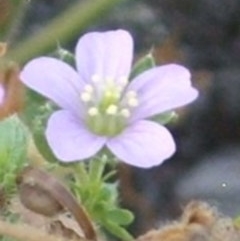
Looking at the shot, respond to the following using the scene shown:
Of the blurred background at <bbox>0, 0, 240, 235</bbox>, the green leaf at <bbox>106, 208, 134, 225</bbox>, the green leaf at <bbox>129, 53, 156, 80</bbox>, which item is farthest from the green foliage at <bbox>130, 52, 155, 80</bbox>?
the blurred background at <bbox>0, 0, 240, 235</bbox>

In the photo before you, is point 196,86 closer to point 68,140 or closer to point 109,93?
point 109,93

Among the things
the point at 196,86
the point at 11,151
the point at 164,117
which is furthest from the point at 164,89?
the point at 196,86

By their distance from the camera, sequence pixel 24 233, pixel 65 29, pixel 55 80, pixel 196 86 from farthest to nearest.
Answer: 1. pixel 196 86
2. pixel 65 29
3. pixel 55 80
4. pixel 24 233

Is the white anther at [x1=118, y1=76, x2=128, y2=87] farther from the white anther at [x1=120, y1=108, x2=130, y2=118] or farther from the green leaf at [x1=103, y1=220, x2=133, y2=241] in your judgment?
the green leaf at [x1=103, y1=220, x2=133, y2=241]

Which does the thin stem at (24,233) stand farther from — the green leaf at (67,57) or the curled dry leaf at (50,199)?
the green leaf at (67,57)

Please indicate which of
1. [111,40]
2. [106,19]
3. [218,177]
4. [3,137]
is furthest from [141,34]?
[3,137]

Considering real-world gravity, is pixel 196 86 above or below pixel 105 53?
below

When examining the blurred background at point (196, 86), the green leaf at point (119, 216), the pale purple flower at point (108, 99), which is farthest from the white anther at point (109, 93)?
the blurred background at point (196, 86)

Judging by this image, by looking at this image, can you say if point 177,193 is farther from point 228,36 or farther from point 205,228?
point 205,228
